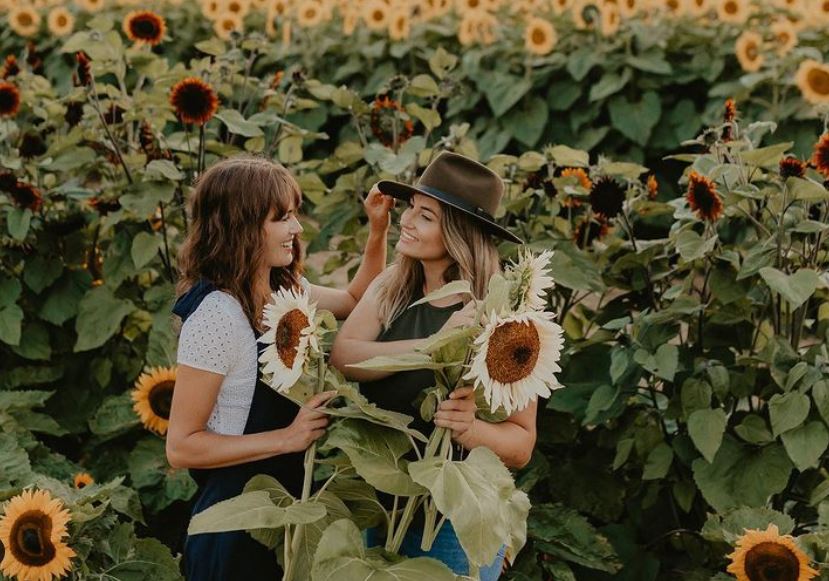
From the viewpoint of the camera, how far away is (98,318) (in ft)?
12.6

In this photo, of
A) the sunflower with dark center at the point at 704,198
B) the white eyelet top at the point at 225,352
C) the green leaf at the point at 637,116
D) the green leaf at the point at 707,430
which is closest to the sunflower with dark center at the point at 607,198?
the sunflower with dark center at the point at 704,198

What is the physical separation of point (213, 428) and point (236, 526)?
46cm

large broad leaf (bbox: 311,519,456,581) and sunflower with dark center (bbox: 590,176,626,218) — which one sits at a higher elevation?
large broad leaf (bbox: 311,519,456,581)

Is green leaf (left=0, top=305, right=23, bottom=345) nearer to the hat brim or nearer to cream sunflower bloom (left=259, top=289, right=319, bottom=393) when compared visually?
the hat brim

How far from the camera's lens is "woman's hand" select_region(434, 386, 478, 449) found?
2.16 m

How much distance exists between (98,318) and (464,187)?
1.67m

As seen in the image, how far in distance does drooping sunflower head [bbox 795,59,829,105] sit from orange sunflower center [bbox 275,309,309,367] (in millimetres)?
3345

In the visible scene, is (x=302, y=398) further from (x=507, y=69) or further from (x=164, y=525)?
(x=507, y=69)

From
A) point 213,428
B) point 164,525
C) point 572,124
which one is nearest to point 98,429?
point 164,525

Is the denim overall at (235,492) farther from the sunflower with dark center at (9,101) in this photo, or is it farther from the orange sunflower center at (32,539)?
the sunflower with dark center at (9,101)

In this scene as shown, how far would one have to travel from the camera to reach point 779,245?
3.16 m

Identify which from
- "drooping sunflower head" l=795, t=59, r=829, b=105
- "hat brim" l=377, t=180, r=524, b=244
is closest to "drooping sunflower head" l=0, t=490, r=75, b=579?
"hat brim" l=377, t=180, r=524, b=244

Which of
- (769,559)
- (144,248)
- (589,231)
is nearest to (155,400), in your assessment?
(144,248)

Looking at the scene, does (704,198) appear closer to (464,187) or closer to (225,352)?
(464,187)
